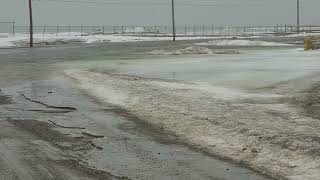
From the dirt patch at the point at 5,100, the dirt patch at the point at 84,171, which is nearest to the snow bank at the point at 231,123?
the dirt patch at the point at 84,171

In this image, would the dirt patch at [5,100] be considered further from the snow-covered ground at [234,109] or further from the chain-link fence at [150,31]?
the chain-link fence at [150,31]

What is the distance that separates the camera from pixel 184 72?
883 inches

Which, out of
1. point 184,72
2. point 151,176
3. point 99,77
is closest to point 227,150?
point 151,176

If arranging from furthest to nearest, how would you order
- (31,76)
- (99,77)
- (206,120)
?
1. (31,76)
2. (99,77)
3. (206,120)

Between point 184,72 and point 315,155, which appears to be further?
point 184,72

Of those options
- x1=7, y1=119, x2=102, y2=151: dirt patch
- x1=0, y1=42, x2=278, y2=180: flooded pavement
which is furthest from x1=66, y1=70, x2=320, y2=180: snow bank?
x1=7, y1=119, x2=102, y2=151: dirt patch

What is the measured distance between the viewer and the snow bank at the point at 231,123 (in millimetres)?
7944

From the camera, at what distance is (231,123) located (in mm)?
10500

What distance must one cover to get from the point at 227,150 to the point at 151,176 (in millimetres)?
1764

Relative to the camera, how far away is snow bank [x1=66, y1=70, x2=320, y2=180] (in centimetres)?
794

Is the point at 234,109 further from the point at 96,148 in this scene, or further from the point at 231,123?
the point at 96,148

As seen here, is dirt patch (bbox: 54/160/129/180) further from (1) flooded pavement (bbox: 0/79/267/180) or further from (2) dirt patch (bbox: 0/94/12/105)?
(2) dirt patch (bbox: 0/94/12/105)

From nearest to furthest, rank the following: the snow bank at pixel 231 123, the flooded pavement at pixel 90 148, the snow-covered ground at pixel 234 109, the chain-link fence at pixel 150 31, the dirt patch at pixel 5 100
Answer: the flooded pavement at pixel 90 148, the snow bank at pixel 231 123, the snow-covered ground at pixel 234 109, the dirt patch at pixel 5 100, the chain-link fence at pixel 150 31

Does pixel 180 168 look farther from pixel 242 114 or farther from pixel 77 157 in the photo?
pixel 242 114
